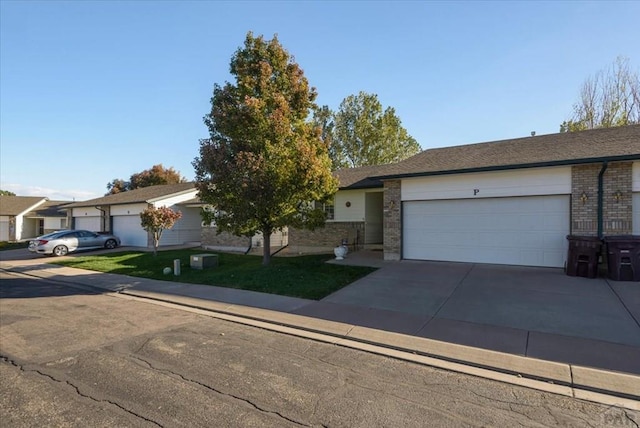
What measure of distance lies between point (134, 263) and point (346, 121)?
2831 cm

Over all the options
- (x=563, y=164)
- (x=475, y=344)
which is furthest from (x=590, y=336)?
(x=563, y=164)

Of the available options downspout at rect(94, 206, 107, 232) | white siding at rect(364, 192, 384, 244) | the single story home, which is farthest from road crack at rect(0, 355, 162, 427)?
the single story home

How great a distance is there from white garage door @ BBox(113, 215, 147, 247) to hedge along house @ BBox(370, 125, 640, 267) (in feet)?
61.2

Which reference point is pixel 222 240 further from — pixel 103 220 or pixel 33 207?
pixel 33 207

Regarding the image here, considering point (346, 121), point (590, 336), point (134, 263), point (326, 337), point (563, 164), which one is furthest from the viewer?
point (346, 121)

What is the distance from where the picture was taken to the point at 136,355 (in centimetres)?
570

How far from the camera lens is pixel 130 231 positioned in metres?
27.2

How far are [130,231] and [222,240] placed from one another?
8721 millimetres

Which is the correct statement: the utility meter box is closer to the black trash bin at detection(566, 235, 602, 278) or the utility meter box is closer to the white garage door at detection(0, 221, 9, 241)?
the black trash bin at detection(566, 235, 602, 278)

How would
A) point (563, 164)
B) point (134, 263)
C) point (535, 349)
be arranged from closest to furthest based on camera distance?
point (535, 349) < point (563, 164) < point (134, 263)

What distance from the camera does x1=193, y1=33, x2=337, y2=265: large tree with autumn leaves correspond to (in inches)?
492

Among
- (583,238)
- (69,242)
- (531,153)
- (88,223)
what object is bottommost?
(69,242)

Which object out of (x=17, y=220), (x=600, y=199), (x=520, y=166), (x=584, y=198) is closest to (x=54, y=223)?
(x=17, y=220)

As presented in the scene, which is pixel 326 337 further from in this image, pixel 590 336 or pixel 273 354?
pixel 590 336
